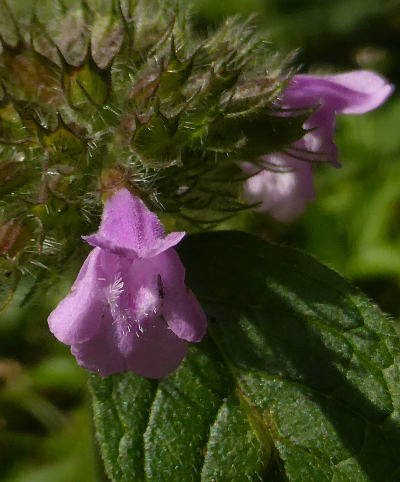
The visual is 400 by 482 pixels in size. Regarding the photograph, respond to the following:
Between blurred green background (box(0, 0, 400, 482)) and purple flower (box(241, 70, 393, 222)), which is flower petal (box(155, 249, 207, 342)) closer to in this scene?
purple flower (box(241, 70, 393, 222))

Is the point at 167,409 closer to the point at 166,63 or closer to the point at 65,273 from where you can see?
the point at 65,273

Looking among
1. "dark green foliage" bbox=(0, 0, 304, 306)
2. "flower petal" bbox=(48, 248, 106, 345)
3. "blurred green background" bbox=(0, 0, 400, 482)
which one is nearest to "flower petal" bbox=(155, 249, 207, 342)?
"flower petal" bbox=(48, 248, 106, 345)

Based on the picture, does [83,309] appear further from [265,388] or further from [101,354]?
[265,388]

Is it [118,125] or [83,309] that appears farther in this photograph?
[118,125]

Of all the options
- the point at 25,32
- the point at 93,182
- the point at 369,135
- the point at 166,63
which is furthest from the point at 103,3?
the point at 369,135

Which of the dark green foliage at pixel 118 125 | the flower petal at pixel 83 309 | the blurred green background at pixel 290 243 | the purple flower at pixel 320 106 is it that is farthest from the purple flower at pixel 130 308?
the blurred green background at pixel 290 243

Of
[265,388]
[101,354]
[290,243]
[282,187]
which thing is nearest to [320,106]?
[282,187]

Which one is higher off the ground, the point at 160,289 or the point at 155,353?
the point at 160,289
